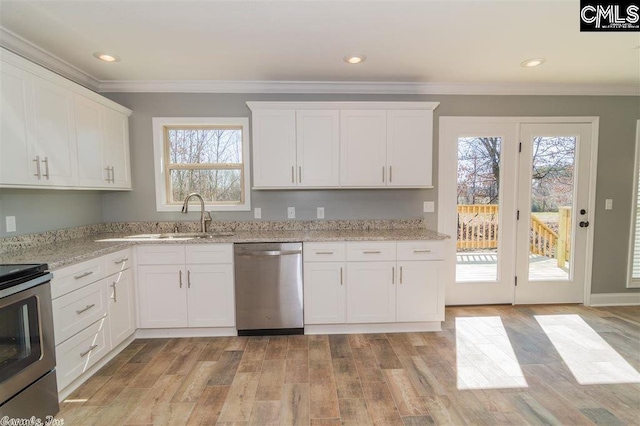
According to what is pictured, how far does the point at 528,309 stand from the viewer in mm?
3355

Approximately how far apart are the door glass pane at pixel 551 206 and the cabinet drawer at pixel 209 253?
3.48 meters

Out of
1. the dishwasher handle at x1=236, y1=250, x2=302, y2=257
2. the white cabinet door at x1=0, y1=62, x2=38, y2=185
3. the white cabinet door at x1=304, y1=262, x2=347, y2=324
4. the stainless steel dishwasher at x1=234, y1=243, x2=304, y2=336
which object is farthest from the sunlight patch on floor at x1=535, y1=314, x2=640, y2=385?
the white cabinet door at x1=0, y1=62, x2=38, y2=185

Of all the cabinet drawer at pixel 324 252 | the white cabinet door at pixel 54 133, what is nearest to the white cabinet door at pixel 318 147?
the cabinet drawer at pixel 324 252

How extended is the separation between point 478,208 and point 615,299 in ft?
6.66

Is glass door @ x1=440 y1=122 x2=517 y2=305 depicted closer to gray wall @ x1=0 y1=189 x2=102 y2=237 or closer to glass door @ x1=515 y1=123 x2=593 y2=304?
glass door @ x1=515 y1=123 x2=593 y2=304

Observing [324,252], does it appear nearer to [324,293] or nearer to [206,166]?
[324,293]

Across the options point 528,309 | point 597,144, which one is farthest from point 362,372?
point 597,144

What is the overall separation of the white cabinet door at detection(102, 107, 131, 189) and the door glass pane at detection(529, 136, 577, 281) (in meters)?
4.61

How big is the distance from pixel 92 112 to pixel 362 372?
3207 millimetres

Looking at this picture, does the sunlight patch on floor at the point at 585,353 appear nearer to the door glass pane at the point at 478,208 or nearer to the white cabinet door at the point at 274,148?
the door glass pane at the point at 478,208

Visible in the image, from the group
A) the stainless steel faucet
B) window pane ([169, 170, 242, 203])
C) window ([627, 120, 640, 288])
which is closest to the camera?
the stainless steel faucet

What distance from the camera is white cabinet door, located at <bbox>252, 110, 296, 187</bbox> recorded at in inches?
117

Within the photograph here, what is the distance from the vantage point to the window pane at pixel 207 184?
3332 mm

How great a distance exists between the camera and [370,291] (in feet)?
9.21
